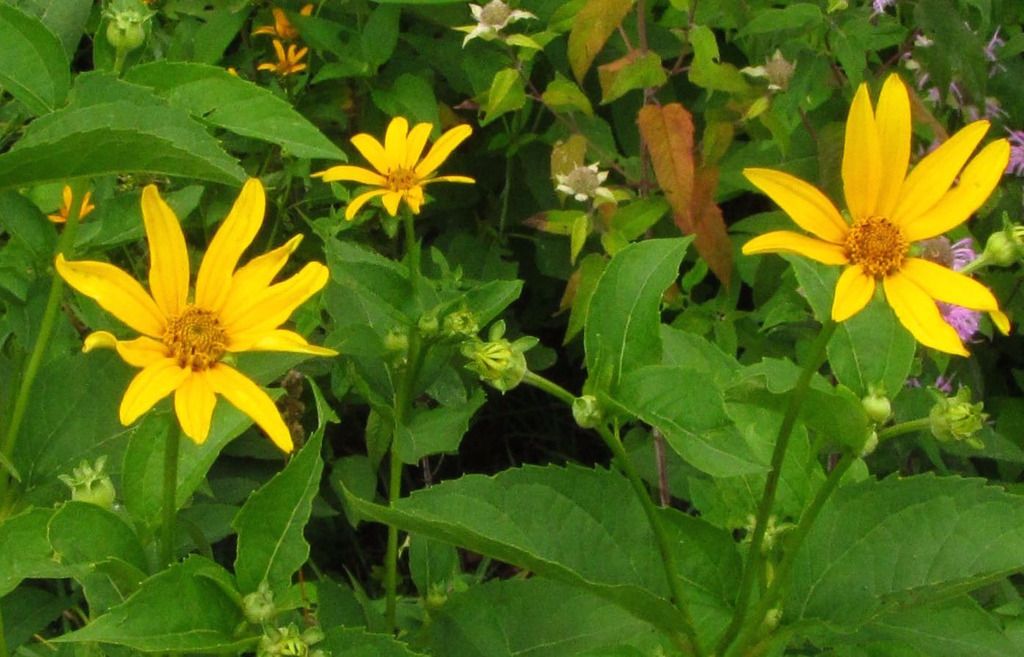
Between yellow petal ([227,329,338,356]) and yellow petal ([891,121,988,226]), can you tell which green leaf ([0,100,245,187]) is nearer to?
yellow petal ([227,329,338,356])

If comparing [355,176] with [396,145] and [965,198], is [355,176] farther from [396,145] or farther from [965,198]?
[965,198]

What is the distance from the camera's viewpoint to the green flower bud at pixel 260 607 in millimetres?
831

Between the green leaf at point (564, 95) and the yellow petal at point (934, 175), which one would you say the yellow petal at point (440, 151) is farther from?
the yellow petal at point (934, 175)

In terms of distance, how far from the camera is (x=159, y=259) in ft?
2.92

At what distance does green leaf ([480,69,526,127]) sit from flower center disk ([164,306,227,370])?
0.79 meters

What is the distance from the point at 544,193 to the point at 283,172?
435 millimetres

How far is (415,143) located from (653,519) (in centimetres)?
71

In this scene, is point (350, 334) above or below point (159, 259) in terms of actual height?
below

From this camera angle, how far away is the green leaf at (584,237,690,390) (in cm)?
90

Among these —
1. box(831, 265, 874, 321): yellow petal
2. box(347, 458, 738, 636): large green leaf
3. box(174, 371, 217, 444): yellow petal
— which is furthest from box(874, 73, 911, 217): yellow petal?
box(174, 371, 217, 444): yellow petal

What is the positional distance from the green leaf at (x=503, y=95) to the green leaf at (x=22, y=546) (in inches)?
34.2

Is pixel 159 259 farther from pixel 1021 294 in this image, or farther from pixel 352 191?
pixel 1021 294

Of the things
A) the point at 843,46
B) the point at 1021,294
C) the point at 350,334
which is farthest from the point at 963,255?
the point at 350,334

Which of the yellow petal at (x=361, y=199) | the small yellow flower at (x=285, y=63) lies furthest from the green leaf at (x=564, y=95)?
the small yellow flower at (x=285, y=63)
